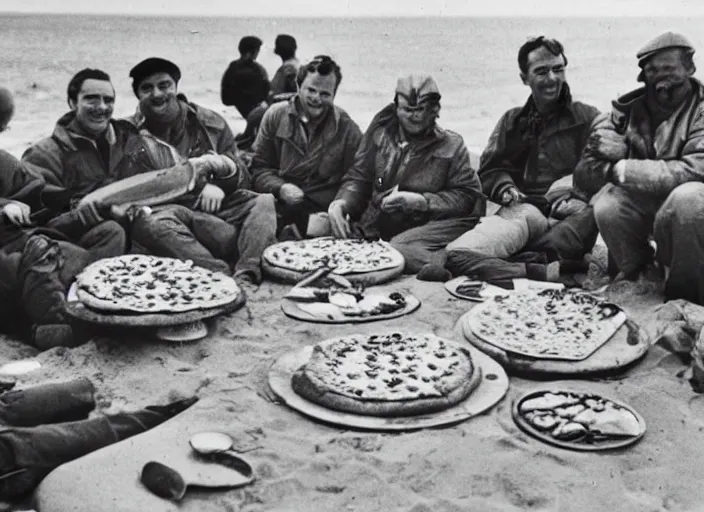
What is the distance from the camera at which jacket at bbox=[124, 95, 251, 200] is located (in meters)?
6.29

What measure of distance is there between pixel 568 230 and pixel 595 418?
2703 millimetres

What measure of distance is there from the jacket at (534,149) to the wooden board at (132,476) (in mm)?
3728

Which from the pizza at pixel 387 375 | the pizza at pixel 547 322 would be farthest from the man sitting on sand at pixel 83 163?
the pizza at pixel 547 322

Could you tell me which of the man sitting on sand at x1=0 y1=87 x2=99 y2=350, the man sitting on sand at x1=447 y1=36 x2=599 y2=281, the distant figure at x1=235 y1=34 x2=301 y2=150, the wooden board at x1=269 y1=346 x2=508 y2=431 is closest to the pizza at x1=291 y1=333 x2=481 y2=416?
the wooden board at x1=269 y1=346 x2=508 y2=431

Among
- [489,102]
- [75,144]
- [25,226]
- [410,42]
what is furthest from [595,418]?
[410,42]

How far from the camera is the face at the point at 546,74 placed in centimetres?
622

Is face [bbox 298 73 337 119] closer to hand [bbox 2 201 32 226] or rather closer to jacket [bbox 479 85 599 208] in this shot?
jacket [bbox 479 85 599 208]

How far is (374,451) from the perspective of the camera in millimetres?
3469

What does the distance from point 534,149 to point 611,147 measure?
100 centimetres

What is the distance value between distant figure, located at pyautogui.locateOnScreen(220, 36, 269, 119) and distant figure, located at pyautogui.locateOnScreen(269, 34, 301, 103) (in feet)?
0.65

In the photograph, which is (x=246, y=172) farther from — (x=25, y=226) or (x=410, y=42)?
(x=410, y=42)

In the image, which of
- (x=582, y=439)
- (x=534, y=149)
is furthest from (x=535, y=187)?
(x=582, y=439)

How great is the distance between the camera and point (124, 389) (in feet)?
13.6

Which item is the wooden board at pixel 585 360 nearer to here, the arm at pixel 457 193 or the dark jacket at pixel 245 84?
the arm at pixel 457 193
